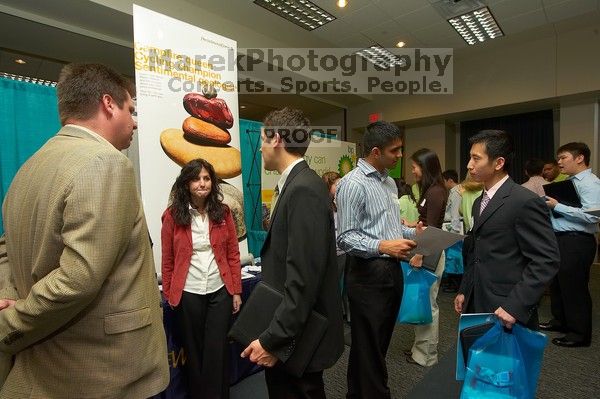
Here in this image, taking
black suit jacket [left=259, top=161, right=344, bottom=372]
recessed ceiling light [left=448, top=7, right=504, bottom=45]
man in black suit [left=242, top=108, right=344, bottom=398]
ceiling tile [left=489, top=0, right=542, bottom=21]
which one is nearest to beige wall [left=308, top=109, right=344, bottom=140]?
recessed ceiling light [left=448, top=7, right=504, bottom=45]

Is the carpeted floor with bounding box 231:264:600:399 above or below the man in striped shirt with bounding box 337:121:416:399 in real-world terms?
below

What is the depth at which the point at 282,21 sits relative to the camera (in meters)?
4.73

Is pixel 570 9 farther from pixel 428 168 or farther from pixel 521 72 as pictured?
pixel 428 168

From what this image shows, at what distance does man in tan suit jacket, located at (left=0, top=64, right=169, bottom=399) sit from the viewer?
86 centimetres

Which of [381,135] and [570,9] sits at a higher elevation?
[570,9]

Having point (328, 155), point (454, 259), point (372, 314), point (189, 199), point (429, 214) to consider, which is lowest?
point (454, 259)

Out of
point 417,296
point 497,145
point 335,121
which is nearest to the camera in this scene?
point 497,145

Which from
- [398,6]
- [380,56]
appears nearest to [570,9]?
[398,6]

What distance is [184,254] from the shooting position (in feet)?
6.15

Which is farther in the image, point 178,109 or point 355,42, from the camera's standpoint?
point 355,42

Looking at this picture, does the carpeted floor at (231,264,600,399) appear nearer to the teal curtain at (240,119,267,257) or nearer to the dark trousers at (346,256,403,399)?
the dark trousers at (346,256,403,399)

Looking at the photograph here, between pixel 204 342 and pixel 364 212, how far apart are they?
1.12 meters

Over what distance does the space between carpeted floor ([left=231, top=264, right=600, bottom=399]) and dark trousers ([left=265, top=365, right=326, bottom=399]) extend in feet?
3.78

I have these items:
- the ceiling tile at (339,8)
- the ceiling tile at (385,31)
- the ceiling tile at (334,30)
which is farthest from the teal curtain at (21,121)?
the ceiling tile at (385,31)
